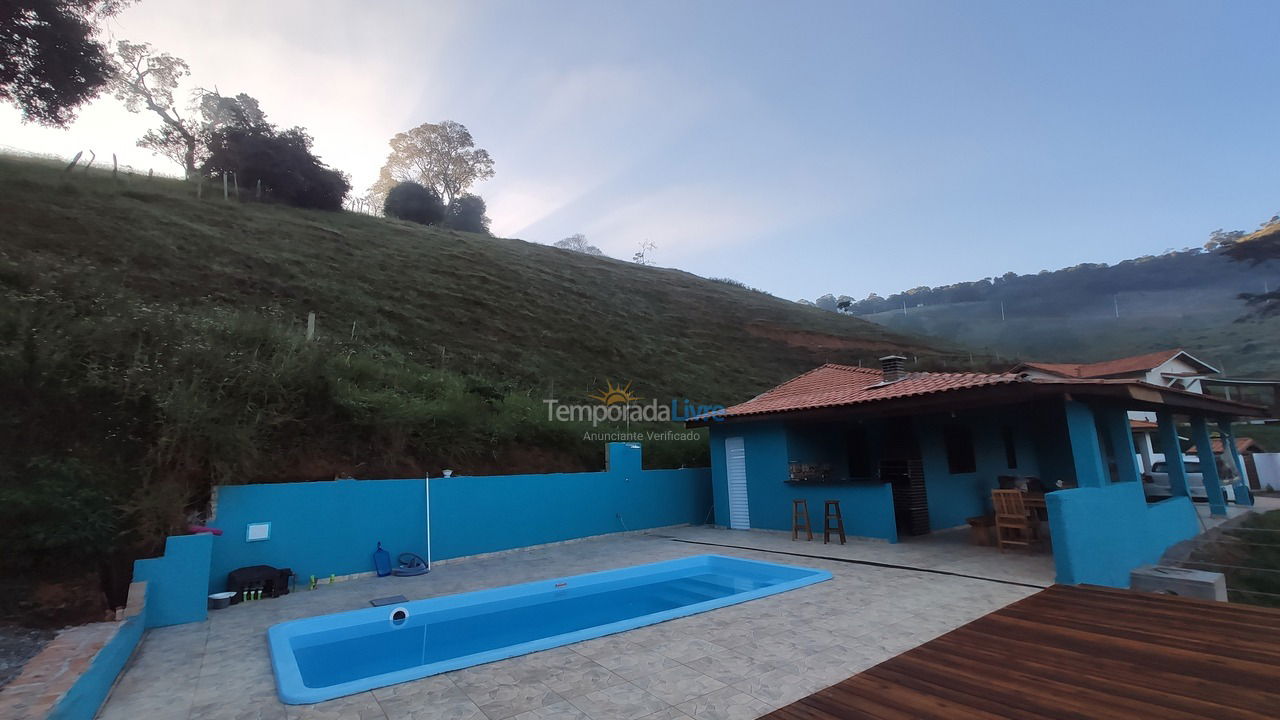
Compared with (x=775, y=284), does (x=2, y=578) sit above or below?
below

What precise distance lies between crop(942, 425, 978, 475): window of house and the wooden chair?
9.23ft

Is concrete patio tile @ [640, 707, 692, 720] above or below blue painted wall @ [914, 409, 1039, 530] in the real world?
below

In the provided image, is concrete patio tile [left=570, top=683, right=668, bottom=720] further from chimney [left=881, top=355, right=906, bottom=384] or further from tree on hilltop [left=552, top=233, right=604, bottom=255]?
tree on hilltop [left=552, top=233, right=604, bottom=255]

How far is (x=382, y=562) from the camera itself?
784 cm

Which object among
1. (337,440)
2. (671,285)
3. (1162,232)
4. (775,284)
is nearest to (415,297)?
(337,440)

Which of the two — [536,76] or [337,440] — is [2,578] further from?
[536,76]

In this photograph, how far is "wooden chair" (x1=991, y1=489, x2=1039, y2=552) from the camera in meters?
7.47

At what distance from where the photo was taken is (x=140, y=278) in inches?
495

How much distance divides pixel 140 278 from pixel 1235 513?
24512 mm

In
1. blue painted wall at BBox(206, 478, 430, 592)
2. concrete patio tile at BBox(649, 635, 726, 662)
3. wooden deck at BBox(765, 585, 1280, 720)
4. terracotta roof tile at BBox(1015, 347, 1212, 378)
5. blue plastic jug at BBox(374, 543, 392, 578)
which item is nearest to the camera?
wooden deck at BBox(765, 585, 1280, 720)

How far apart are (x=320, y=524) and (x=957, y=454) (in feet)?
37.6

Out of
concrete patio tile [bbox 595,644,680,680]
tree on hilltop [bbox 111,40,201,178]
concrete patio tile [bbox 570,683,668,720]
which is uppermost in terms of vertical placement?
tree on hilltop [bbox 111,40,201,178]

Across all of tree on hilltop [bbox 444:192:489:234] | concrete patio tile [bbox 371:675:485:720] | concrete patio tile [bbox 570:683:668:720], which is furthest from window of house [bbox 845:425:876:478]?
tree on hilltop [bbox 444:192:489:234]

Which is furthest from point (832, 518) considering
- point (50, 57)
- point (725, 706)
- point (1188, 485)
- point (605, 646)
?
point (50, 57)
